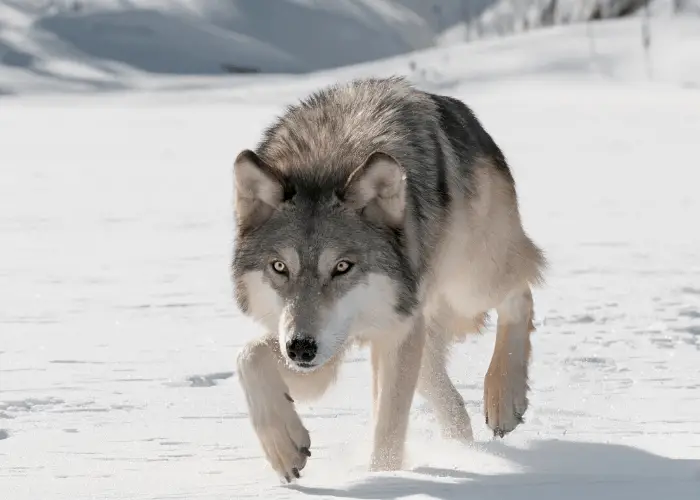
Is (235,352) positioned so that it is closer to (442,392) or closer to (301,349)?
(442,392)

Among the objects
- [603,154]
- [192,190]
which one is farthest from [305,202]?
[603,154]

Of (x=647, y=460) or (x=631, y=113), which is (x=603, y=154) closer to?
(x=631, y=113)

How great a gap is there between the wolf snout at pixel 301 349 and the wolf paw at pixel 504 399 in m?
1.50

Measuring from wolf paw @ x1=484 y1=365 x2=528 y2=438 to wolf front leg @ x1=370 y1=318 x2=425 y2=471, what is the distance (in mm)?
709

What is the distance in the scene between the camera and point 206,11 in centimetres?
11838

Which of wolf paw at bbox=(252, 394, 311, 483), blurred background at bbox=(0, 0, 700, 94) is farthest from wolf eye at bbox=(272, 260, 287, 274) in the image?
blurred background at bbox=(0, 0, 700, 94)

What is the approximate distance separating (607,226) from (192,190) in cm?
559

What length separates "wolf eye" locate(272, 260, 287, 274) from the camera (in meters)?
3.84

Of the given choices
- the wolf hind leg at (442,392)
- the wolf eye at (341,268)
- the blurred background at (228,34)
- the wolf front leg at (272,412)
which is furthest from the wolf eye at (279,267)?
the blurred background at (228,34)

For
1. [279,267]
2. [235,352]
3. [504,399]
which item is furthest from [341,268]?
[235,352]

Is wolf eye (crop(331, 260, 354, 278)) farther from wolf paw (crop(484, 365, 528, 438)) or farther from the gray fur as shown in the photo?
wolf paw (crop(484, 365, 528, 438))

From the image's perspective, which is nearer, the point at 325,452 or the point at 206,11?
the point at 325,452

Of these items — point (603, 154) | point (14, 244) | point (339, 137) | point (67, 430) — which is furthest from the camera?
point (603, 154)

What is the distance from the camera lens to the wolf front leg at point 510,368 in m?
4.85
